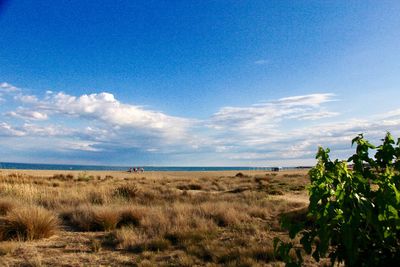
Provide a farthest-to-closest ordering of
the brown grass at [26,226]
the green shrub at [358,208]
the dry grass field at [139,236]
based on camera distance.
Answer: the brown grass at [26,226] → the dry grass field at [139,236] → the green shrub at [358,208]

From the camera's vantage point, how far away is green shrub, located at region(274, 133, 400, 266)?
Result: 294 cm

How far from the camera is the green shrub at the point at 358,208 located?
2936 millimetres

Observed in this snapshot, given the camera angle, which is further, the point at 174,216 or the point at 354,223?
the point at 174,216

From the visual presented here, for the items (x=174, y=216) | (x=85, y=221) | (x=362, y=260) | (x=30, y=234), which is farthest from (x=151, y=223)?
(x=362, y=260)

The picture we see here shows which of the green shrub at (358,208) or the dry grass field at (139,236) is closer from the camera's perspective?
the green shrub at (358,208)

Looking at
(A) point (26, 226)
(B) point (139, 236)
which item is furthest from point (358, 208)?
(A) point (26, 226)

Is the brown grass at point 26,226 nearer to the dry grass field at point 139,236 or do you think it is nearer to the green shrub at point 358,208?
the dry grass field at point 139,236

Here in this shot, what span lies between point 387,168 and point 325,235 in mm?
847

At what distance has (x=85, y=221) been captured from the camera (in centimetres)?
1123

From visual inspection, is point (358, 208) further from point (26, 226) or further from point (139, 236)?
point (26, 226)

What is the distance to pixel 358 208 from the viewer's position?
291 centimetres

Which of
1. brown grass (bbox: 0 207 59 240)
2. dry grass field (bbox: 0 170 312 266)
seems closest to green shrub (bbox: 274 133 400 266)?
dry grass field (bbox: 0 170 312 266)

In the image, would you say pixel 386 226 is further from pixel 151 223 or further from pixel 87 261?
pixel 151 223

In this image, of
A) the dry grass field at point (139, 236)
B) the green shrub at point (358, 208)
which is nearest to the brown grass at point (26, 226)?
the dry grass field at point (139, 236)
